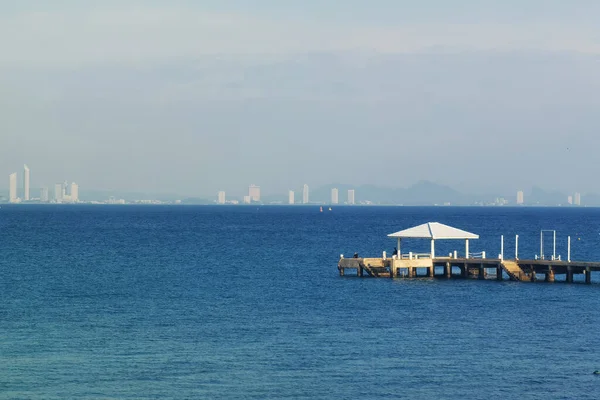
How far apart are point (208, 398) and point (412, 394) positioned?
7.68 m

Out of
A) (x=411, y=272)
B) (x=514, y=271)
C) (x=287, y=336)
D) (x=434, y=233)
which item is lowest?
(x=287, y=336)

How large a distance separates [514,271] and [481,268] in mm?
2850

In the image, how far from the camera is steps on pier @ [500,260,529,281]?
7412 cm

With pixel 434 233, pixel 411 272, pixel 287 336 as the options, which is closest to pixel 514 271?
pixel 434 233

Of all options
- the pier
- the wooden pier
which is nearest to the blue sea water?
the wooden pier

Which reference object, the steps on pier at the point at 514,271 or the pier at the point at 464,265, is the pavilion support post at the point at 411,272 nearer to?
the pier at the point at 464,265

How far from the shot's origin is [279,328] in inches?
2010

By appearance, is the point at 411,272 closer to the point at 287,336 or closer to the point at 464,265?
the point at 464,265

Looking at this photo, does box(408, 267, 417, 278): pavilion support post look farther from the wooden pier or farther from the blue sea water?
the blue sea water

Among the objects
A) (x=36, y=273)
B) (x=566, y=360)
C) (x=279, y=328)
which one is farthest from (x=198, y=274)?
(x=566, y=360)

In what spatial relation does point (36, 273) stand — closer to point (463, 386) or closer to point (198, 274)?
point (198, 274)

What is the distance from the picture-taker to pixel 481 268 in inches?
3002

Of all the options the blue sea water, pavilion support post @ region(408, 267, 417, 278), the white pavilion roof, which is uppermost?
the white pavilion roof

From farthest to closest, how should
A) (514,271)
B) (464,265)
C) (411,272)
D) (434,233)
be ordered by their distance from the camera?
1. (411,272)
2. (434,233)
3. (464,265)
4. (514,271)
